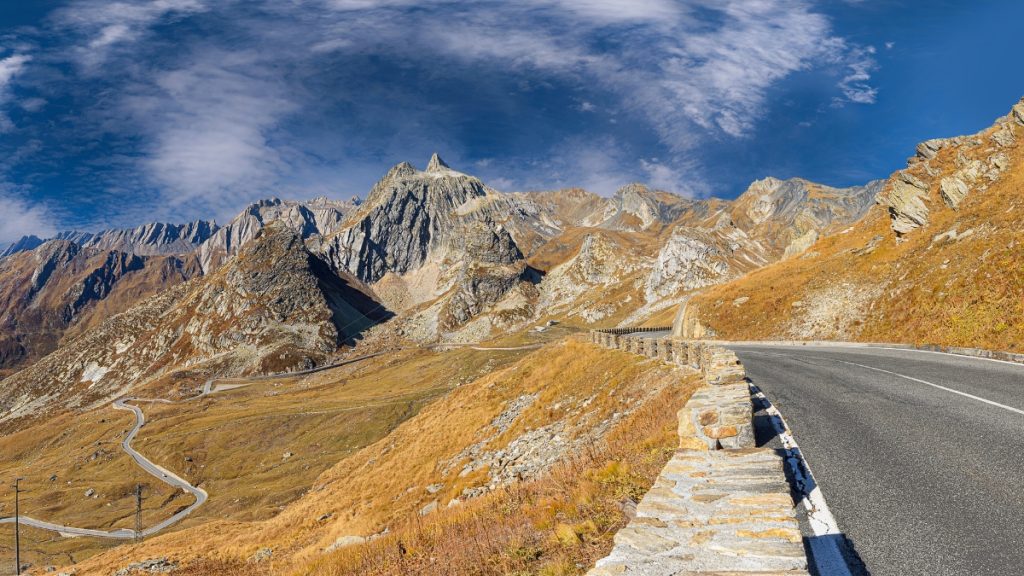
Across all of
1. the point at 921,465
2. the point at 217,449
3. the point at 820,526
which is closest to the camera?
the point at 820,526

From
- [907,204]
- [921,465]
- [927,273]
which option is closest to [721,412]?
[921,465]

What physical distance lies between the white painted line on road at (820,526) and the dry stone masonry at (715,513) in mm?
654

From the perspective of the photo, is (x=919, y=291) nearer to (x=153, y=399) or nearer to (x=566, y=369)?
(x=566, y=369)

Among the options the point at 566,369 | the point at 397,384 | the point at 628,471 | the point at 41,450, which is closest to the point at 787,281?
the point at 566,369

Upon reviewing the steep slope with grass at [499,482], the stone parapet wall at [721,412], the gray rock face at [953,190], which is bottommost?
the steep slope with grass at [499,482]

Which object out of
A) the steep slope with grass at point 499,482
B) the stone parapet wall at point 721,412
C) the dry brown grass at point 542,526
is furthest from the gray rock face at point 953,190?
the dry brown grass at point 542,526

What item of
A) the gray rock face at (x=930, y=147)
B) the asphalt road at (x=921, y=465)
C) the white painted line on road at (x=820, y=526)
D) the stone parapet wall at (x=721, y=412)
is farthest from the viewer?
the gray rock face at (x=930, y=147)

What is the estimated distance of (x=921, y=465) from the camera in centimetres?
812

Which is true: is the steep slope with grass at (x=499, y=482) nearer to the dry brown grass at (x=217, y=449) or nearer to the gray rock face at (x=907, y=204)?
the dry brown grass at (x=217, y=449)

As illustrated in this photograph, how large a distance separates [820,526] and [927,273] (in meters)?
46.3

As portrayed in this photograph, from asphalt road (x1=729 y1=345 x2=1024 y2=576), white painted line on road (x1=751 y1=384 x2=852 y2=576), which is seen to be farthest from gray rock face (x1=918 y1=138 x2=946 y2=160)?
white painted line on road (x1=751 y1=384 x2=852 y2=576)

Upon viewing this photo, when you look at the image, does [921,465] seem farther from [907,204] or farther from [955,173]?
[907,204]

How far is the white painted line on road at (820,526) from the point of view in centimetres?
543

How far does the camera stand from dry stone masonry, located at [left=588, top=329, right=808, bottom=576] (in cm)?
460
